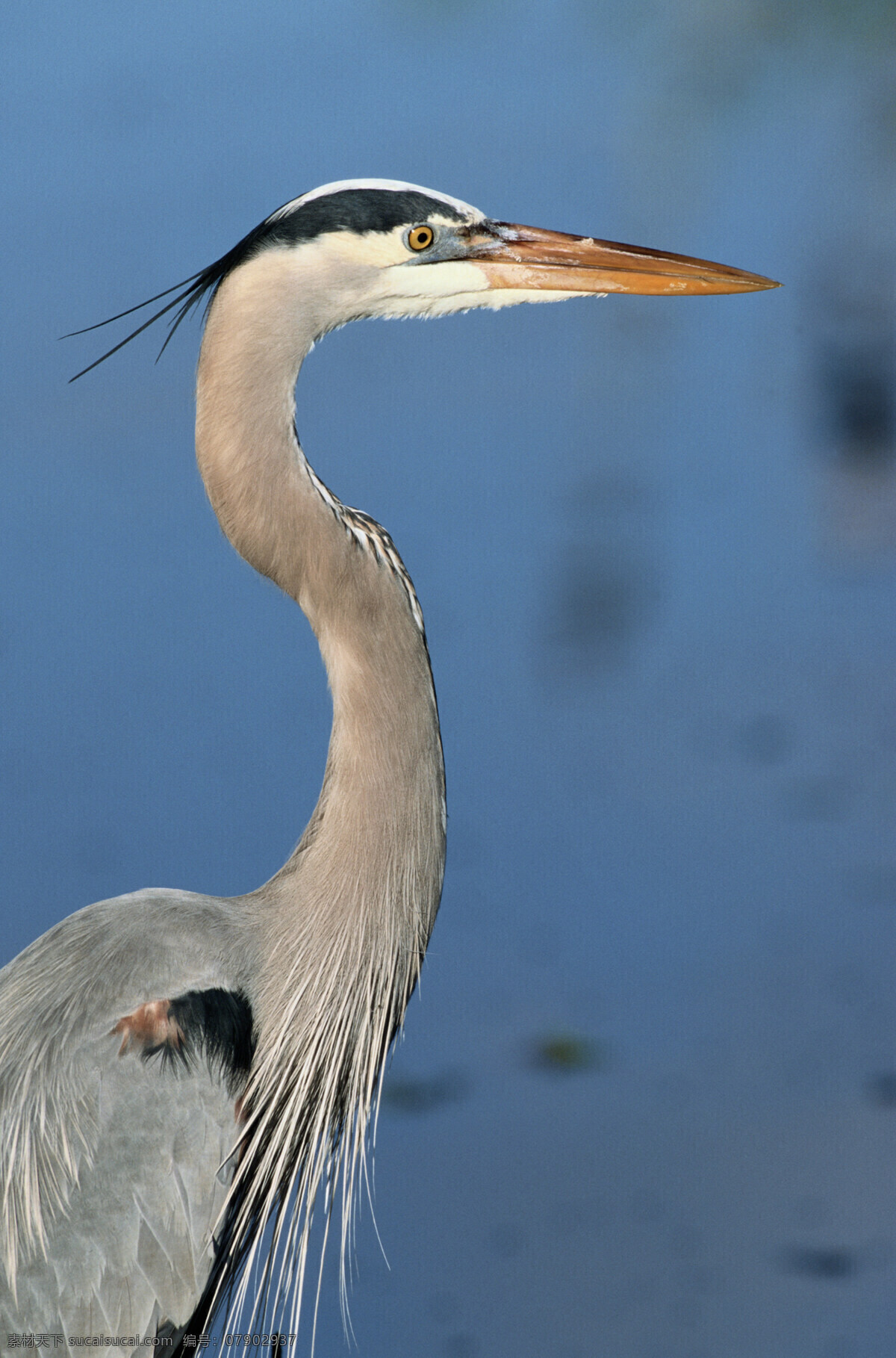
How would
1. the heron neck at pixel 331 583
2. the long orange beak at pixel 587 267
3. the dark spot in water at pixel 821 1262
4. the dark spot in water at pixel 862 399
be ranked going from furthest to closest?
the dark spot in water at pixel 862 399
the dark spot in water at pixel 821 1262
the long orange beak at pixel 587 267
the heron neck at pixel 331 583

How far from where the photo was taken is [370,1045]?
171 cm

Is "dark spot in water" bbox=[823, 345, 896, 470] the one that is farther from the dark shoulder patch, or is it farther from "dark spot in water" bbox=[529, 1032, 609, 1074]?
the dark shoulder patch

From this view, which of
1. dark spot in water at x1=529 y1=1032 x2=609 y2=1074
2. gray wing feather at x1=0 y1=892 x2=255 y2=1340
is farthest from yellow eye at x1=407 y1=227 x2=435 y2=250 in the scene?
dark spot in water at x1=529 y1=1032 x2=609 y2=1074

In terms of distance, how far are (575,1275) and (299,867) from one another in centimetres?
108

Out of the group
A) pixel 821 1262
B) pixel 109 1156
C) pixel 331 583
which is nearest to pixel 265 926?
pixel 109 1156

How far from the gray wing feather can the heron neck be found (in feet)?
0.73

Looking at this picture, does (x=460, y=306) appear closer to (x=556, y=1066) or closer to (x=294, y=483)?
(x=294, y=483)

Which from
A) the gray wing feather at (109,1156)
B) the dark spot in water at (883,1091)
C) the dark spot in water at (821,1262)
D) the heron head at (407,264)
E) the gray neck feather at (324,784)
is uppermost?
the heron head at (407,264)

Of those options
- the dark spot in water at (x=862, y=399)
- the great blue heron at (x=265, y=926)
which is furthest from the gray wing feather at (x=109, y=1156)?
the dark spot in water at (x=862, y=399)

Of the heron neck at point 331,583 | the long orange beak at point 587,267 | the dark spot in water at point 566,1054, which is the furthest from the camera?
the dark spot in water at point 566,1054

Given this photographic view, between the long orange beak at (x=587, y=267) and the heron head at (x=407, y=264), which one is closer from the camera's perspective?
the heron head at (x=407, y=264)

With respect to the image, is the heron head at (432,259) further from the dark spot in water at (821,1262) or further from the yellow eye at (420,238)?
the dark spot in water at (821,1262)

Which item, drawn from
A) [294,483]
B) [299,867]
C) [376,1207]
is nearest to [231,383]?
[294,483]

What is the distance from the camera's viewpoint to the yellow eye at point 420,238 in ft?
5.00
